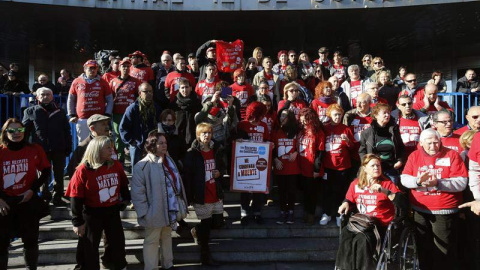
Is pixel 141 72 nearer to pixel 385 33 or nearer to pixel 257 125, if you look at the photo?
pixel 257 125

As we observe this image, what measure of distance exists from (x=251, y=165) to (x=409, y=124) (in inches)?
96.9

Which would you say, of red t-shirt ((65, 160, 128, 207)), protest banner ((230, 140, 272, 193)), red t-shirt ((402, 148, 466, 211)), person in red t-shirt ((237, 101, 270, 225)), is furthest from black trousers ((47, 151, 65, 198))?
red t-shirt ((402, 148, 466, 211))

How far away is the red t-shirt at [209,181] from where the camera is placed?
592 centimetres

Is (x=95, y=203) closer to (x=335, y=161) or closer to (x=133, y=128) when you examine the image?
(x=133, y=128)

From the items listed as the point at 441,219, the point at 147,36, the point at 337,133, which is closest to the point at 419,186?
the point at 441,219

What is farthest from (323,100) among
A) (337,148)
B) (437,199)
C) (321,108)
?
(437,199)

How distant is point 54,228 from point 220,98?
3.12m

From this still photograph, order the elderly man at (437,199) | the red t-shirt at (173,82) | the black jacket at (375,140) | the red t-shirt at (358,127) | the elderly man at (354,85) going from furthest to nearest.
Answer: the elderly man at (354,85) < the red t-shirt at (173,82) < the red t-shirt at (358,127) < the black jacket at (375,140) < the elderly man at (437,199)

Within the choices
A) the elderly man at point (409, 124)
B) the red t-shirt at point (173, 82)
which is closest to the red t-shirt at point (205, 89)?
the red t-shirt at point (173, 82)

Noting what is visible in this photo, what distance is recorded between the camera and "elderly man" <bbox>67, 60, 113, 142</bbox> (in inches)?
285

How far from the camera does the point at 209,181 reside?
19.6 ft

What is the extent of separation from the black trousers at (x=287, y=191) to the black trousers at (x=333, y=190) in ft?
1.57

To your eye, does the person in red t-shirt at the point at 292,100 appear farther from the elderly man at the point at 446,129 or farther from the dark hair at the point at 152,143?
the dark hair at the point at 152,143

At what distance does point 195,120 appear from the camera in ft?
21.5
